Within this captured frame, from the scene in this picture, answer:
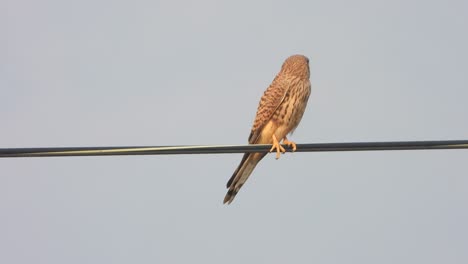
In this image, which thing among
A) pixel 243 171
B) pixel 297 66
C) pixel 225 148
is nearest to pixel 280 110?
pixel 297 66

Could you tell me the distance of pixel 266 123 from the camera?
11383 millimetres

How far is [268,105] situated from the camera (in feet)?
37.6

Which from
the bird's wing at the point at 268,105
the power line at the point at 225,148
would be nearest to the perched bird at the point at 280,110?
the bird's wing at the point at 268,105

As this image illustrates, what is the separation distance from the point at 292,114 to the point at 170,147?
4196 mm

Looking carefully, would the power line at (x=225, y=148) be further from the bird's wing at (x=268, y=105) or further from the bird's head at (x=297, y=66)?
the bird's head at (x=297, y=66)

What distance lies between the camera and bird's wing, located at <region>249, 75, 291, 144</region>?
11398 millimetres

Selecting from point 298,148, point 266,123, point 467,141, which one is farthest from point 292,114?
point 467,141

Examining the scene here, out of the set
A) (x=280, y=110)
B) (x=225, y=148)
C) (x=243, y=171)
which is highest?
(x=225, y=148)

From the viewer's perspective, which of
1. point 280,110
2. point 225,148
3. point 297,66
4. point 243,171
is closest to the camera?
point 225,148

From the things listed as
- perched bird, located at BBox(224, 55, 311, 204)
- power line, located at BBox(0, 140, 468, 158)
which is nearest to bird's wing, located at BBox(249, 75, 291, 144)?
perched bird, located at BBox(224, 55, 311, 204)

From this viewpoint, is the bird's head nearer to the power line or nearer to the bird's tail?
the bird's tail

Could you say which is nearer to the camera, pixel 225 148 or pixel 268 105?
pixel 225 148

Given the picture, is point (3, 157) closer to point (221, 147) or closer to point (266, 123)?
point (221, 147)

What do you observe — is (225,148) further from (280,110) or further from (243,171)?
(280,110)
